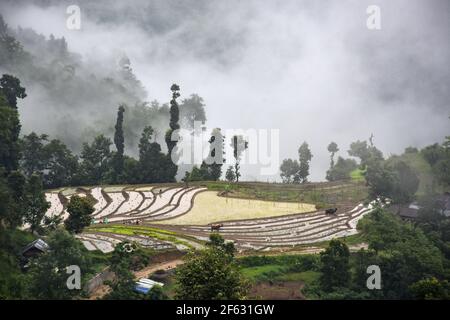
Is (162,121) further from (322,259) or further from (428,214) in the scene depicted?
(322,259)

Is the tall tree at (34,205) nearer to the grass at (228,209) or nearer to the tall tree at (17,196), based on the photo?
the tall tree at (17,196)

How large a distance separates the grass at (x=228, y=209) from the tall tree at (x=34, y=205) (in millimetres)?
16498

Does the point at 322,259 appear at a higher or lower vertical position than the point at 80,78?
lower

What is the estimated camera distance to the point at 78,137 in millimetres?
126438

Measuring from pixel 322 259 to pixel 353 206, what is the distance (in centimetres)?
3664

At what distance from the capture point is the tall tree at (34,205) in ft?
154

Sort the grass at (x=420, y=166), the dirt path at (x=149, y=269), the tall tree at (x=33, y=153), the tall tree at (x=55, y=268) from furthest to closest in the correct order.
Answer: the grass at (x=420, y=166), the tall tree at (x=33, y=153), the dirt path at (x=149, y=269), the tall tree at (x=55, y=268)

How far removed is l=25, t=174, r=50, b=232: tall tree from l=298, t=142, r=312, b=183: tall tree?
6830 cm

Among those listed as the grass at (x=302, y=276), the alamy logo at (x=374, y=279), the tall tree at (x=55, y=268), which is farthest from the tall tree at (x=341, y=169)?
the tall tree at (x=55, y=268)

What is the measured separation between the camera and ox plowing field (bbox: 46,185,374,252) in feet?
167

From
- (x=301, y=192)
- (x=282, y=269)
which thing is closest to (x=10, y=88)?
(x=301, y=192)
